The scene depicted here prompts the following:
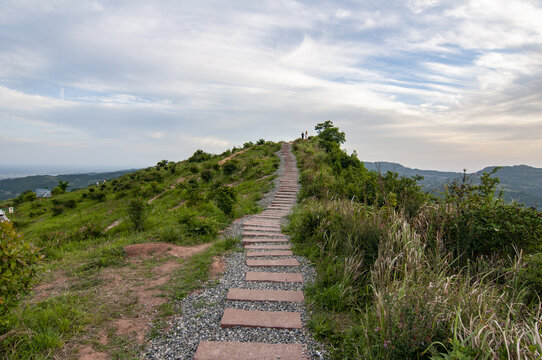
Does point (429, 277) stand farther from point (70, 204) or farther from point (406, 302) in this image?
point (70, 204)

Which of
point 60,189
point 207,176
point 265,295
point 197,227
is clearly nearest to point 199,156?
point 207,176

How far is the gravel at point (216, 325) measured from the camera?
2588mm

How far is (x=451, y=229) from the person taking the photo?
4.20 m

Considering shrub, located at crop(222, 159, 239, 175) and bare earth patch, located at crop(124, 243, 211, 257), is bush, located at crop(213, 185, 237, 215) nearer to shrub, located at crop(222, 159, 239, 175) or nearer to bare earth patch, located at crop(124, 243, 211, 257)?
bare earth patch, located at crop(124, 243, 211, 257)

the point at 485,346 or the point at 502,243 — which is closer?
the point at 485,346

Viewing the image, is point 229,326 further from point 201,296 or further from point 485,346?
point 485,346

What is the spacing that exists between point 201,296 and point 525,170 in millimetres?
65278

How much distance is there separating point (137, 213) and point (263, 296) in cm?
508

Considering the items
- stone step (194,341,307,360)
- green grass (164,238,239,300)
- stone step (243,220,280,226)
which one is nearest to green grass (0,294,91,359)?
green grass (164,238,239,300)

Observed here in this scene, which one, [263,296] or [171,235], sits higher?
[171,235]

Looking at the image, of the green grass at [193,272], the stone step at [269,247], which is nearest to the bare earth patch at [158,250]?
the green grass at [193,272]

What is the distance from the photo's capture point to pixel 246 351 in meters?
2.50

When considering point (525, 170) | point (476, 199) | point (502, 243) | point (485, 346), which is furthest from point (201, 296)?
point (525, 170)

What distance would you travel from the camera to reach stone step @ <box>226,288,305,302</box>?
3.46 meters
